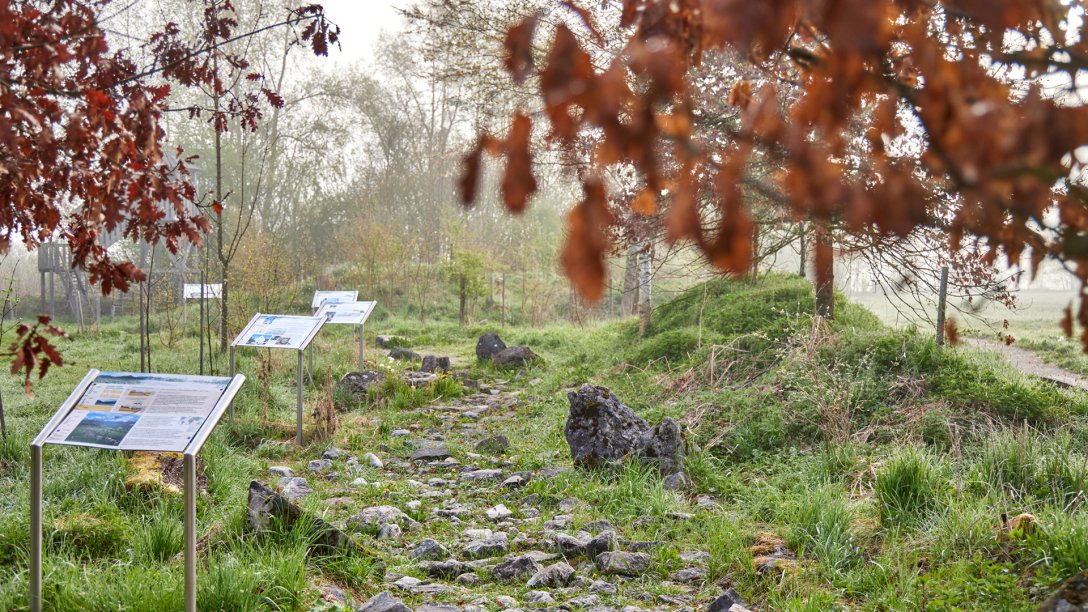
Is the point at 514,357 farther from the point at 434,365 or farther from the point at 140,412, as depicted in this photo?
the point at 140,412

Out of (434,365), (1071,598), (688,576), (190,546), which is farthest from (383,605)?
(434,365)

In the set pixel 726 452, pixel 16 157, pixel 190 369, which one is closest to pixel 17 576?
pixel 16 157

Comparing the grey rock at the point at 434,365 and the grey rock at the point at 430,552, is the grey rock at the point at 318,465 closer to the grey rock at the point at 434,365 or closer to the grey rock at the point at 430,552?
the grey rock at the point at 430,552

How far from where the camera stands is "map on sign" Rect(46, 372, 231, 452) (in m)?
3.54

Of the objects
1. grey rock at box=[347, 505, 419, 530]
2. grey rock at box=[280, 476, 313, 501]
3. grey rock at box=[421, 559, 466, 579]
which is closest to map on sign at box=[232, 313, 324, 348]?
grey rock at box=[280, 476, 313, 501]

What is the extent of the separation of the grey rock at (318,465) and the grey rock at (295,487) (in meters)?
0.33

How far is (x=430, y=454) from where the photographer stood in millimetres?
7164

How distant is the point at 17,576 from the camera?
3684mm

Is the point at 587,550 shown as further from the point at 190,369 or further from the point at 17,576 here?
the point at 190,369

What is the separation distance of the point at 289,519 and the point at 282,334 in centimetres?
351

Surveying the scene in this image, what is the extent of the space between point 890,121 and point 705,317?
9.64 meters

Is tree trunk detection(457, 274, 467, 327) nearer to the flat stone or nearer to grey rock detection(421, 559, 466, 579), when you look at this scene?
the flat stone

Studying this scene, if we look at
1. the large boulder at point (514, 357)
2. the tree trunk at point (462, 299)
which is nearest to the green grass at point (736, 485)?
the large boulder at point (514, 357)

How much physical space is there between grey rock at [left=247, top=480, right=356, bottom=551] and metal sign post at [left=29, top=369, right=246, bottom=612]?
0.79 meters
